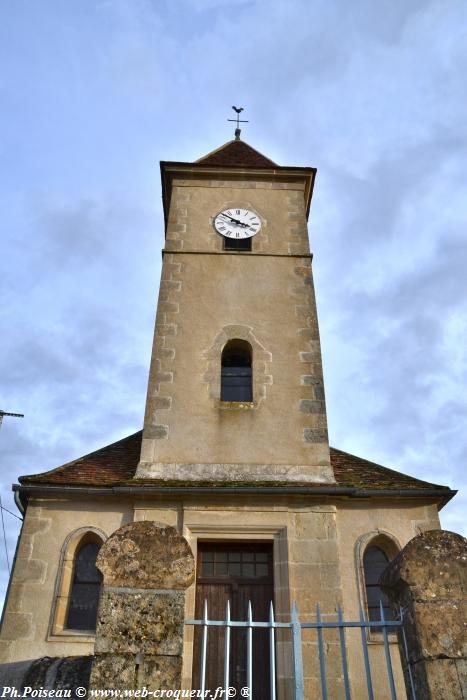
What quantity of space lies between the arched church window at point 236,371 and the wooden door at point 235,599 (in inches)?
107

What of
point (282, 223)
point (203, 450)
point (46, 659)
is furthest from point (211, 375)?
point (46, 659)

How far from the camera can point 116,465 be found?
9.88 m

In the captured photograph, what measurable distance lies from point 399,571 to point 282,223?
9.62 m

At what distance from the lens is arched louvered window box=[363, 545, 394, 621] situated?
28.2 ft

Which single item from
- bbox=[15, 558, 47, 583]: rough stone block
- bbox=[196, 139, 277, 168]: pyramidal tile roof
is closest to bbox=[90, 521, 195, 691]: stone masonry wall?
bbox=[15, 558, 47, 583]: rough stone block

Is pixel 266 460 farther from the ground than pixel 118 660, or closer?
farther from the ground

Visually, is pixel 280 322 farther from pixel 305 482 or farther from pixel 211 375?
pixel 305 482

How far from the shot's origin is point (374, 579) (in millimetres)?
8781

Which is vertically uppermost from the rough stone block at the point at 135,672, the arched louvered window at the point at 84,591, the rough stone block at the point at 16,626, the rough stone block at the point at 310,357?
the rough stone block at the point at 310,357

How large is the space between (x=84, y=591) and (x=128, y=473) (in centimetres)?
185

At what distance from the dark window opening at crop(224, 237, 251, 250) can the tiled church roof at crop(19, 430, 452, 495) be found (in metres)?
4.58

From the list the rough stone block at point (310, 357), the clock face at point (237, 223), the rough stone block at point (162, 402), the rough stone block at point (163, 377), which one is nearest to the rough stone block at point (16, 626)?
the rough stone block at point (162, 402)

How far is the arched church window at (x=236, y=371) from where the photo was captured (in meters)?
10.5

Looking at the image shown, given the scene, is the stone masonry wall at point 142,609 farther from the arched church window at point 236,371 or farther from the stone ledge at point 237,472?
the arched church window at point 236,371
